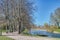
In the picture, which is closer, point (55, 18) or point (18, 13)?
point (55, 18)

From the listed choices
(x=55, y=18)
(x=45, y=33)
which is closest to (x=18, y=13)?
Answer: (x=45, y=33)

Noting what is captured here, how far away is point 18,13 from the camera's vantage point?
189 inches

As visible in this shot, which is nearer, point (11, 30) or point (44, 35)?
point (44, 35)

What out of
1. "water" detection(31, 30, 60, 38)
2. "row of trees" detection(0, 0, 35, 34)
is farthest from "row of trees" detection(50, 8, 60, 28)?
"row of trees" detection(0, 0, 35, 34)

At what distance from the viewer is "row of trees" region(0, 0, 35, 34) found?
15.3 ft

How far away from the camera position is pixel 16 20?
4.85 metres

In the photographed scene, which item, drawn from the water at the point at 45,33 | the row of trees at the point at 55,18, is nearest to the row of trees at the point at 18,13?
the water at the point at 45,33

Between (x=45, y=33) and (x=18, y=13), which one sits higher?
(x=18, y=13)

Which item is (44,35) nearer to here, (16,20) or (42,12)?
(42,12)

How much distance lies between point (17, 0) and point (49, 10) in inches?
38.6

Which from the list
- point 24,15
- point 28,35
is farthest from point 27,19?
point 28,35

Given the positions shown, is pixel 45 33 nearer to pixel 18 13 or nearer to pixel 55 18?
pixel 55 18

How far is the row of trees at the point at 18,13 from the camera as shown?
4676 mm

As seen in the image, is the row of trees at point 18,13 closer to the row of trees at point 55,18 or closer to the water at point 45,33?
the water at point 45,33
